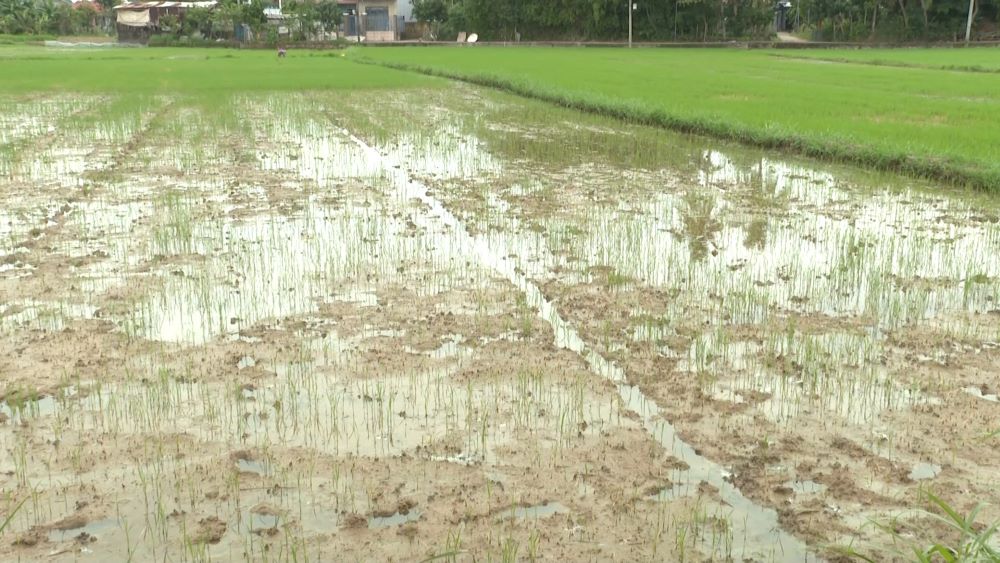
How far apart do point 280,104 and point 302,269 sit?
10.8m

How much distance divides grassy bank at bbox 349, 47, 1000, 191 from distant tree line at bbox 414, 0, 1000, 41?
14.6m

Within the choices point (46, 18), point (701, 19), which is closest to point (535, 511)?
point (701, 19)

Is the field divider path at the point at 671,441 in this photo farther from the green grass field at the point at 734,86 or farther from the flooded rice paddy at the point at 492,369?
the green grass field at the point at 734,86

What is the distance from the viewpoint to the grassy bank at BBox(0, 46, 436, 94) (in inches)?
723

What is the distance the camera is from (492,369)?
3789 mm

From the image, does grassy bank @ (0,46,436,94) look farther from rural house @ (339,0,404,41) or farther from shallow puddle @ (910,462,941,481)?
shallow puddle @ (910,462,941,481)

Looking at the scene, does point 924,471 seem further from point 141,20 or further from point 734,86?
point 141,20

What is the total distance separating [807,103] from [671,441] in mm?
11217

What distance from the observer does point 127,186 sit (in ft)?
26.0

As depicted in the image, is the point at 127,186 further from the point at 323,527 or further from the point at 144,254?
the point at 323,527

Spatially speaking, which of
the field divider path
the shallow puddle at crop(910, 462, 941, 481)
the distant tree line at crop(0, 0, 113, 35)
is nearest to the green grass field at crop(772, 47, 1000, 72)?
the field divider path

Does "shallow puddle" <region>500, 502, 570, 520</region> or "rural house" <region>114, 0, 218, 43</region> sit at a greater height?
"rural house" <region>114, 0, 218, 43</region>

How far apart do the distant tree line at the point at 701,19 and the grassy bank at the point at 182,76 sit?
1509cm

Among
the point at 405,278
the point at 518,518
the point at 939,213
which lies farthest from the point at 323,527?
the point at 939,213
